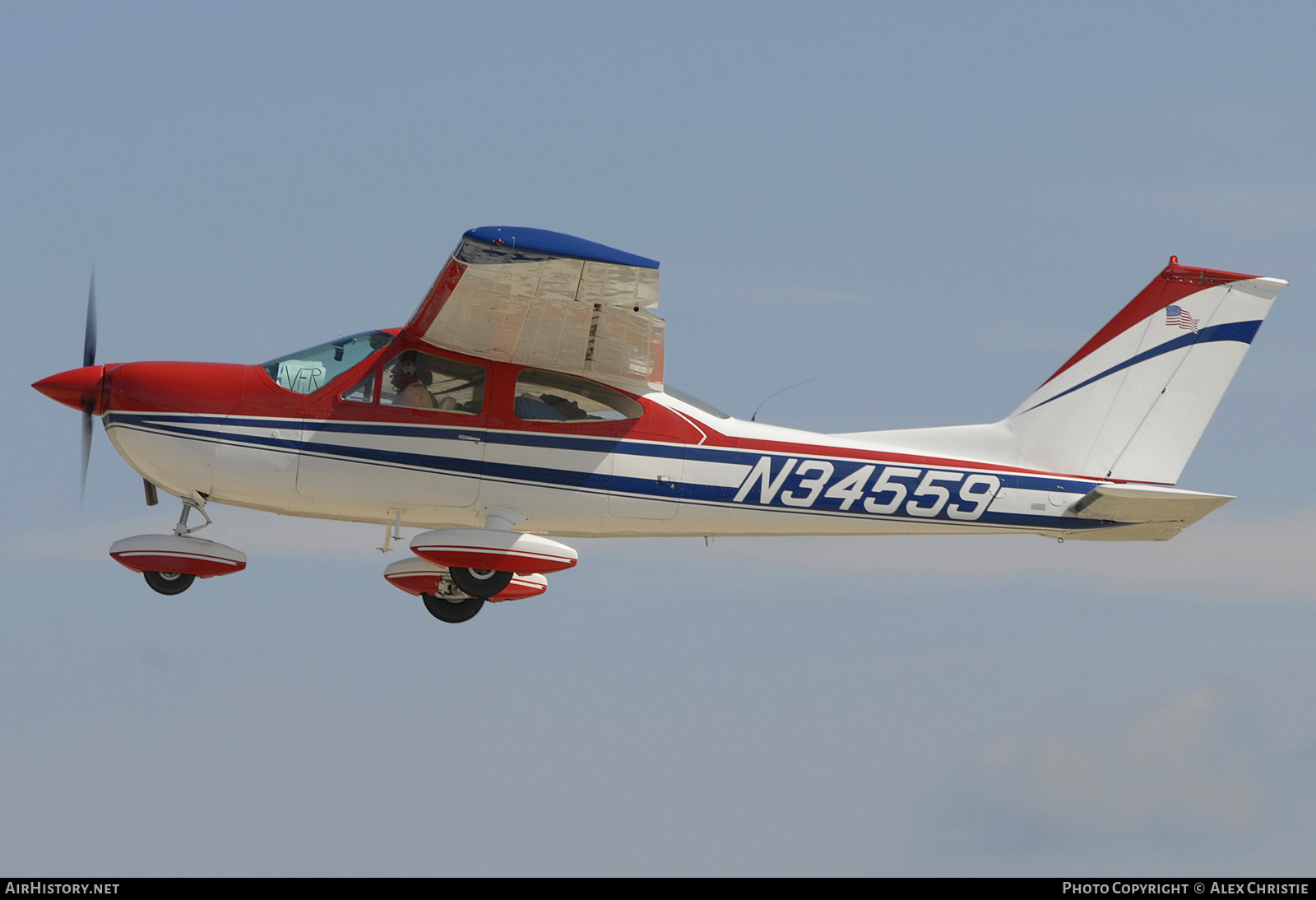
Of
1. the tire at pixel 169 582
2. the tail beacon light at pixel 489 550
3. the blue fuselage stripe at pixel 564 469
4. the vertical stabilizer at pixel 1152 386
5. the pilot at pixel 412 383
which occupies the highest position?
the vertical stabilizer at pixel 1152 386

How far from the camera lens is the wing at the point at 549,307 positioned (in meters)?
10.1

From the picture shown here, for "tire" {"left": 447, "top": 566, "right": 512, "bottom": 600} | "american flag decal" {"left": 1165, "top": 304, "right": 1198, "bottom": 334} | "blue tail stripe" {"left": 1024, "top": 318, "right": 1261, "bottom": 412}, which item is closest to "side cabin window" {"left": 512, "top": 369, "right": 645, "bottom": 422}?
"tire" {"left": 447, "top": 566, "right": 512, "bottom": 600}

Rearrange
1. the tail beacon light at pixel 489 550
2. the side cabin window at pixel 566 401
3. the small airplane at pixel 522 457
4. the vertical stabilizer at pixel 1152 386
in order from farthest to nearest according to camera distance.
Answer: the vertical stabilizer at pixel 1152 386 < the side cabin window at pixel 566 401 < the small airplane at pixel 522 457 < the tail beacon light at pixel 489 550

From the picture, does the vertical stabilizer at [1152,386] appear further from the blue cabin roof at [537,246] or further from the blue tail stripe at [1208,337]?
the blue cabin roof at [537,246]

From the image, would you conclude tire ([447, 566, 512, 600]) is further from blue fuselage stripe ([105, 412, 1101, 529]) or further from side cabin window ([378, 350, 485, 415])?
side cabin window ([378, 350, 485, 415])

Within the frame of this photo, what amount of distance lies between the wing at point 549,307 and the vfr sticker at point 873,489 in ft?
4.24

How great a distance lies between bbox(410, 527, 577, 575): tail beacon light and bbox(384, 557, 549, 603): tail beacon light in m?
1.05

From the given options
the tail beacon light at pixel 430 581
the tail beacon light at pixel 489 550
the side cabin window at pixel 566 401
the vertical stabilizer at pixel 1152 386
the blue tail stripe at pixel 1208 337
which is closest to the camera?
the tail beacon light at pixel 489 550

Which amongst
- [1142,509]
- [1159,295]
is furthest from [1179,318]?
[1142,509]

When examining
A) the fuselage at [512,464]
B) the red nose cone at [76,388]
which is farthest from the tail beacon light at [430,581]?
the red nose cone at [76,388]

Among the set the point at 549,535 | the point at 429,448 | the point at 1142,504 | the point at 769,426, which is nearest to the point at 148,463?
the point at 429,448

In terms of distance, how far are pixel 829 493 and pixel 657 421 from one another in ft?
5.37

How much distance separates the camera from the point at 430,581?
1278 cm

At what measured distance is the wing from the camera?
33.1ft
